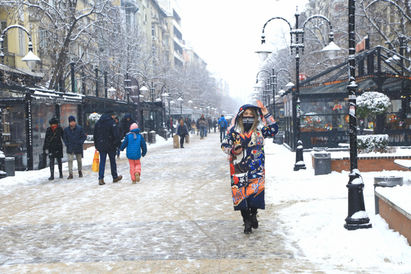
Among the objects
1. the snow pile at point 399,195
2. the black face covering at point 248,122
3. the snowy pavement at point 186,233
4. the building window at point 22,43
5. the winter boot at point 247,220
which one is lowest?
the snowy pavement at point 186,233

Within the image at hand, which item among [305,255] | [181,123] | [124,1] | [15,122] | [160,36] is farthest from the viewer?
[160,36]

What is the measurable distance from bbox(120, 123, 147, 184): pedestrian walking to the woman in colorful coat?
6184 mm

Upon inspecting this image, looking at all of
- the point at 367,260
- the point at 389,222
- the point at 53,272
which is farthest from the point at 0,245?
the point at 389,222

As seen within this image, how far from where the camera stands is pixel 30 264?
5.81 m

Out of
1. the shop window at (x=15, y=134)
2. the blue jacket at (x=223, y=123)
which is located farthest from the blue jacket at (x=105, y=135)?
the blue jacket at (x=223, y=123)

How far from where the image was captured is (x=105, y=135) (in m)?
13.1

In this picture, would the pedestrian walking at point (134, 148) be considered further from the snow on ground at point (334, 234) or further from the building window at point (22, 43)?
the building window at point (22, 43)

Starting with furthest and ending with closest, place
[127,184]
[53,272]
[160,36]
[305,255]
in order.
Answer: [160,36], [127,184], [305,255], [53,272]

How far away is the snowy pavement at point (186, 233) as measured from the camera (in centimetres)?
559

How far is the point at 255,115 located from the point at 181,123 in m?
21.3

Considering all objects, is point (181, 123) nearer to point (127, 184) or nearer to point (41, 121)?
point (41, 121)

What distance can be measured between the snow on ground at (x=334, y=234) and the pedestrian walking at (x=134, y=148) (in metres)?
3.62

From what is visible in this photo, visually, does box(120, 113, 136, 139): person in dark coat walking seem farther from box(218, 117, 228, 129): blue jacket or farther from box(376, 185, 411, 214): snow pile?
box(218, 117, 228, 129): blue jacket

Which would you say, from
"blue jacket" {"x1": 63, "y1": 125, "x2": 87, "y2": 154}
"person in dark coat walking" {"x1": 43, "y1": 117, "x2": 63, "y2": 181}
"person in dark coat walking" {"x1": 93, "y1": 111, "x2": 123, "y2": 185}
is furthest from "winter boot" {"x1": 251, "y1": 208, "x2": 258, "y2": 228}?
"person in dark coat walking" {"x1": 43, "y1": 117, "x2": 63, "y2": 181}
